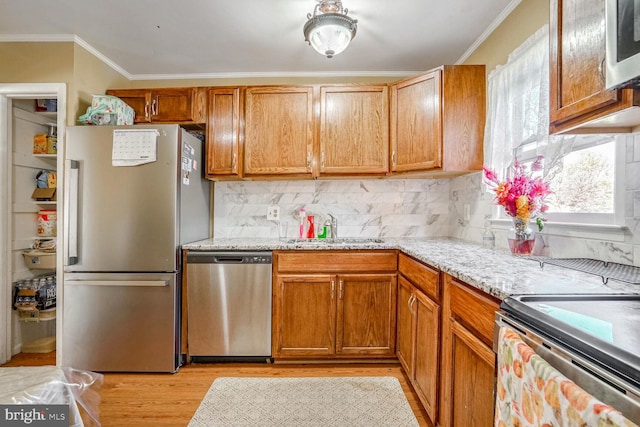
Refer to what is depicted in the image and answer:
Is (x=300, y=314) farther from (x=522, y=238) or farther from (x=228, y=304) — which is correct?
(x=522, y=238)

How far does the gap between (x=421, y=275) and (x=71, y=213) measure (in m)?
2.42

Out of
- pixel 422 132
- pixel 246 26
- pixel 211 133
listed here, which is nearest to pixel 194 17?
pixel 246 26

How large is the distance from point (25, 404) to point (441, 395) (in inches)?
66.1

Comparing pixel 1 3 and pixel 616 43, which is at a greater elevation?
pixel 1 3

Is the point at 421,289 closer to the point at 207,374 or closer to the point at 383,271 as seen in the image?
the point at 383,271

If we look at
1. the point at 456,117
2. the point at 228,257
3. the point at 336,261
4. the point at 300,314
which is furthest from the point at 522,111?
the point at 228,257

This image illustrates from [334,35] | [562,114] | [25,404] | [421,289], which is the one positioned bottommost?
[25,404]

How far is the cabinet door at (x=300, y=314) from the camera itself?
228 centimetres

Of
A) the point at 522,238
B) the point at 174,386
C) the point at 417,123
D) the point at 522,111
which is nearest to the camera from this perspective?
the point at 522,238

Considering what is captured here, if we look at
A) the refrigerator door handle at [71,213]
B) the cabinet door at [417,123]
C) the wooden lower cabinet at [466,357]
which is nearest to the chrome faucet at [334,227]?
the cabinet door at [417,123]

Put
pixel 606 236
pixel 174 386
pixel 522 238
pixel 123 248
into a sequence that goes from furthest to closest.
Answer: pixel 123 248 → pixel 174 386 → pixel 522 238 → pixel 606 236

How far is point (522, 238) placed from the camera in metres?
1.64

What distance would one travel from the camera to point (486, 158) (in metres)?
2.11

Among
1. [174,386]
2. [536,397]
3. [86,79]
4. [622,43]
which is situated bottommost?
[174,386]
